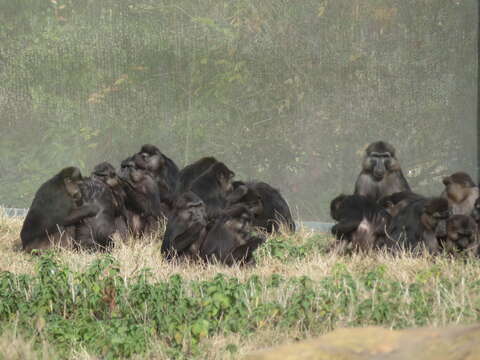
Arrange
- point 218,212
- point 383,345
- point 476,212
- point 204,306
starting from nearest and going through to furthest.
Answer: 1. point 383,345
2. point 204,306
3. point 476,212
4. point 218,212

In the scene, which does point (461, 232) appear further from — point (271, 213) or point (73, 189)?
point (73, 189)

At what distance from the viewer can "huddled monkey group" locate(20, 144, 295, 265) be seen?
824 centimetres

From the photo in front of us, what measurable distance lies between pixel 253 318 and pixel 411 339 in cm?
232

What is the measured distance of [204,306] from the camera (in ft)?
21.4

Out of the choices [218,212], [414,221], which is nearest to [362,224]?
[414,221]

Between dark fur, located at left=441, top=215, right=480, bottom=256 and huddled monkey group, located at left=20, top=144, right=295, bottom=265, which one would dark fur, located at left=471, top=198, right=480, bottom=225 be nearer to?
dark fur, located at left=441, top=215, right=480, bottom=256

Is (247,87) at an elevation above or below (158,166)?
above

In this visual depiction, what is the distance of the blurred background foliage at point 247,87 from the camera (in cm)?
1211

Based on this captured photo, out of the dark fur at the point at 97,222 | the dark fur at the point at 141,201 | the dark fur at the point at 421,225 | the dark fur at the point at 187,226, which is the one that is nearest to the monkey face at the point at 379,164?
the dark fur at the point at 421,225

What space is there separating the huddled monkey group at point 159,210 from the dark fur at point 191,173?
0.01 meters

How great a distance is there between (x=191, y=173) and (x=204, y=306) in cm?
342

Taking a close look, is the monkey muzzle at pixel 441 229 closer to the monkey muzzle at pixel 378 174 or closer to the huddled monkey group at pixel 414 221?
the huddled monkey group at pixel 414 221

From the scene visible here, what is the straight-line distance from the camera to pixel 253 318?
6.31 metres

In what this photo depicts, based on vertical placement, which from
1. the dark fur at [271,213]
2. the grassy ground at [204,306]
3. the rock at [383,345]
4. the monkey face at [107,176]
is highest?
the rock at [383,345]
